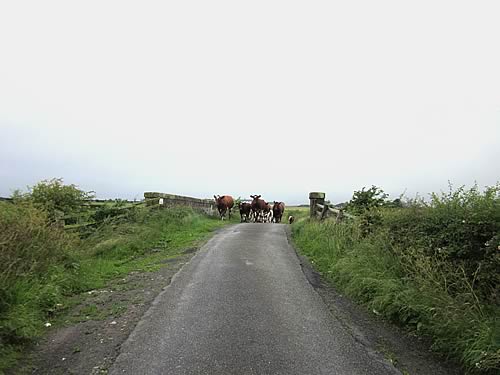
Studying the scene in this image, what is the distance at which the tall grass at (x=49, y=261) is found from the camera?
4.99 m

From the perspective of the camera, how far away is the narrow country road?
163 inches

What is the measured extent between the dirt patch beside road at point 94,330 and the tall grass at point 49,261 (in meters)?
0.22

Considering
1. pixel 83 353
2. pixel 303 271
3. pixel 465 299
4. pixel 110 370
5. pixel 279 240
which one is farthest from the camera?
pixel 279 240

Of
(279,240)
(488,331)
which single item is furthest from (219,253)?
(488,331)

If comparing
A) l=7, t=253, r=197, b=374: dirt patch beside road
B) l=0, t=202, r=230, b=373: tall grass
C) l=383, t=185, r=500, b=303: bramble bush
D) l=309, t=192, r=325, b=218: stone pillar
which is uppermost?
l=309, t=192, r=325, b=218: stone pillar

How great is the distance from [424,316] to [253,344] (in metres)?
2.35

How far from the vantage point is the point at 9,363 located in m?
4.13

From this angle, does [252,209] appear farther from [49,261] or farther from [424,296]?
[424,296]

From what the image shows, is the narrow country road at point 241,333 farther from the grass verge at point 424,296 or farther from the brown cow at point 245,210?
the brown cow at point 245,210

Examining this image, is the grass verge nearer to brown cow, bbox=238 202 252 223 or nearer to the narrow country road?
the narrow country road

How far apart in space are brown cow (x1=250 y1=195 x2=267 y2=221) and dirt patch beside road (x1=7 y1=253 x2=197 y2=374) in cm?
1875

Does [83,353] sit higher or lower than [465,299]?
lower

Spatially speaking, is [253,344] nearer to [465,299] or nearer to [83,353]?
[83,353]

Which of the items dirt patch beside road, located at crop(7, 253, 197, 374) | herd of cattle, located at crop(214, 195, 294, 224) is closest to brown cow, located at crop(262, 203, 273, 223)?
herd of cattle, located at crop(214, 195, 294, 224)
